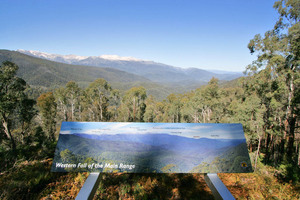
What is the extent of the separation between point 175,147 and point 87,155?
1690 millimetres

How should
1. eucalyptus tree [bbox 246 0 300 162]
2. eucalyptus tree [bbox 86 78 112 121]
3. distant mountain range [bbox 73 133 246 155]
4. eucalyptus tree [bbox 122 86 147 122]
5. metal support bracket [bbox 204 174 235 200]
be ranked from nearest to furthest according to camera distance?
metal support bracket [bbox 204 174 235 200] < distant mountain range [bbox 73 133 246 155] < eucalyptus tree [bbox 246 0 300 162] < eucalyptus tree [bbox 86 78 112 121] < eucalyptus tree [bbox 122 86 147 122]

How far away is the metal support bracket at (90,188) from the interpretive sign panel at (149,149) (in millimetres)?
124

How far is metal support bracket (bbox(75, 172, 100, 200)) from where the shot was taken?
2.24m

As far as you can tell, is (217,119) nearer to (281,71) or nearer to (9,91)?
(281,71)

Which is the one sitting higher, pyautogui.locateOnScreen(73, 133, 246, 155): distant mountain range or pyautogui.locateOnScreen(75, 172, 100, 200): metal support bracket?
pyautogui.locateOnScreen(73, 133, 246, 155): distant mountain range

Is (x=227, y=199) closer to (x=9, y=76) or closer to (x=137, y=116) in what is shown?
(x=9, y=76)

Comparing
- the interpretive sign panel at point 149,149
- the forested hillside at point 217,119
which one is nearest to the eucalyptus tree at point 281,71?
the forested hillside at point 217,119

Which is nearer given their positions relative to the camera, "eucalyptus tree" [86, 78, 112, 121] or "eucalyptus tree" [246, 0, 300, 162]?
"eucalyptus tree" [246, 0, 300, 162]

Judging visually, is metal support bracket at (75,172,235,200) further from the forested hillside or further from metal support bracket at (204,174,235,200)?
the forested hillside

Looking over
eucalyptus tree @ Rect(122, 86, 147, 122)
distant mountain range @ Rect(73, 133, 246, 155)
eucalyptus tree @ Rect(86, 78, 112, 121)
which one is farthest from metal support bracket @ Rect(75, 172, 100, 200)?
eucalyptus tree @ Rect(122, 86, 147, 122)

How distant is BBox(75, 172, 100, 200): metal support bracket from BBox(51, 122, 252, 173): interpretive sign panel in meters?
0.12

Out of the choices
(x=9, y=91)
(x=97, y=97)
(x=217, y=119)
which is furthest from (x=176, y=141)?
(x=97, y=97)

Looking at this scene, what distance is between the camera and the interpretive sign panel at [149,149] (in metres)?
2.66

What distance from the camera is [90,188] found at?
237cm
